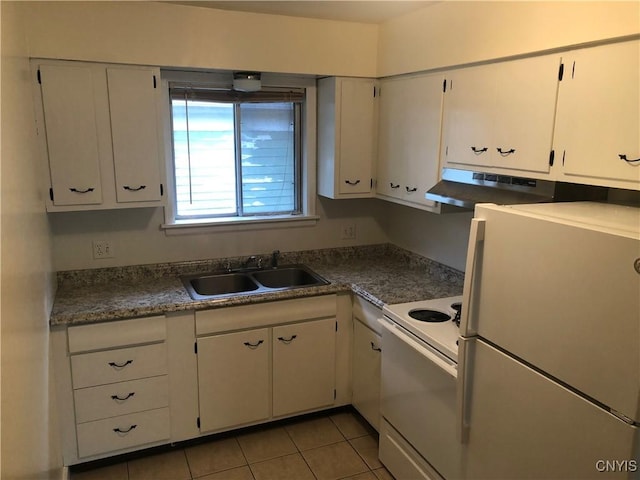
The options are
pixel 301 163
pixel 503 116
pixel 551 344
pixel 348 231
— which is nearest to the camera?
pixel 551 344

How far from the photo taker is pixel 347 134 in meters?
3.03

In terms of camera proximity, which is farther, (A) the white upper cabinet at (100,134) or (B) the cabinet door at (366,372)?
(B) the cabinet door at (366,372)

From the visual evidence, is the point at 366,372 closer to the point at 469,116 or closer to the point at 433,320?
the point at 433,320

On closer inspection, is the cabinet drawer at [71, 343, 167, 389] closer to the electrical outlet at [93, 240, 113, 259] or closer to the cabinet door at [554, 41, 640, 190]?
the electrical outlet at [93, 240, 113, 259]

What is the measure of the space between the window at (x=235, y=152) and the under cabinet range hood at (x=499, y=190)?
114cm

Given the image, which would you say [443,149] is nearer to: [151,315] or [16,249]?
[151,315]

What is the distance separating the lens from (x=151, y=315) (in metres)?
2.50

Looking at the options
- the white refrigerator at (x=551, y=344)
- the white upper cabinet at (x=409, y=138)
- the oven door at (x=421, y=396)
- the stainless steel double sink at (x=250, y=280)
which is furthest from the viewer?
the stainless steel double sink at (x=250, y=280)

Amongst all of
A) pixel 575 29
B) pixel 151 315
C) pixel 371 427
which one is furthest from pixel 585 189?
pixel 151 315

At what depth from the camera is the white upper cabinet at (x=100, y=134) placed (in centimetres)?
241

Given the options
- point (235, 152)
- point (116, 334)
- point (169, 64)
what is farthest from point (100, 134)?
point (116, 334)

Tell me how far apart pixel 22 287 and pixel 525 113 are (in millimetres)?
1967

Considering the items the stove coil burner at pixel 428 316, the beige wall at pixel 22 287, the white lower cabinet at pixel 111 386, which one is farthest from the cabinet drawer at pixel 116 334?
the stove coil burner at pixel 428 316

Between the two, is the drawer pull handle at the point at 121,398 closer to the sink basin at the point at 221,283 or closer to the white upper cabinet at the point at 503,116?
the sink basin at the point at 221,283
